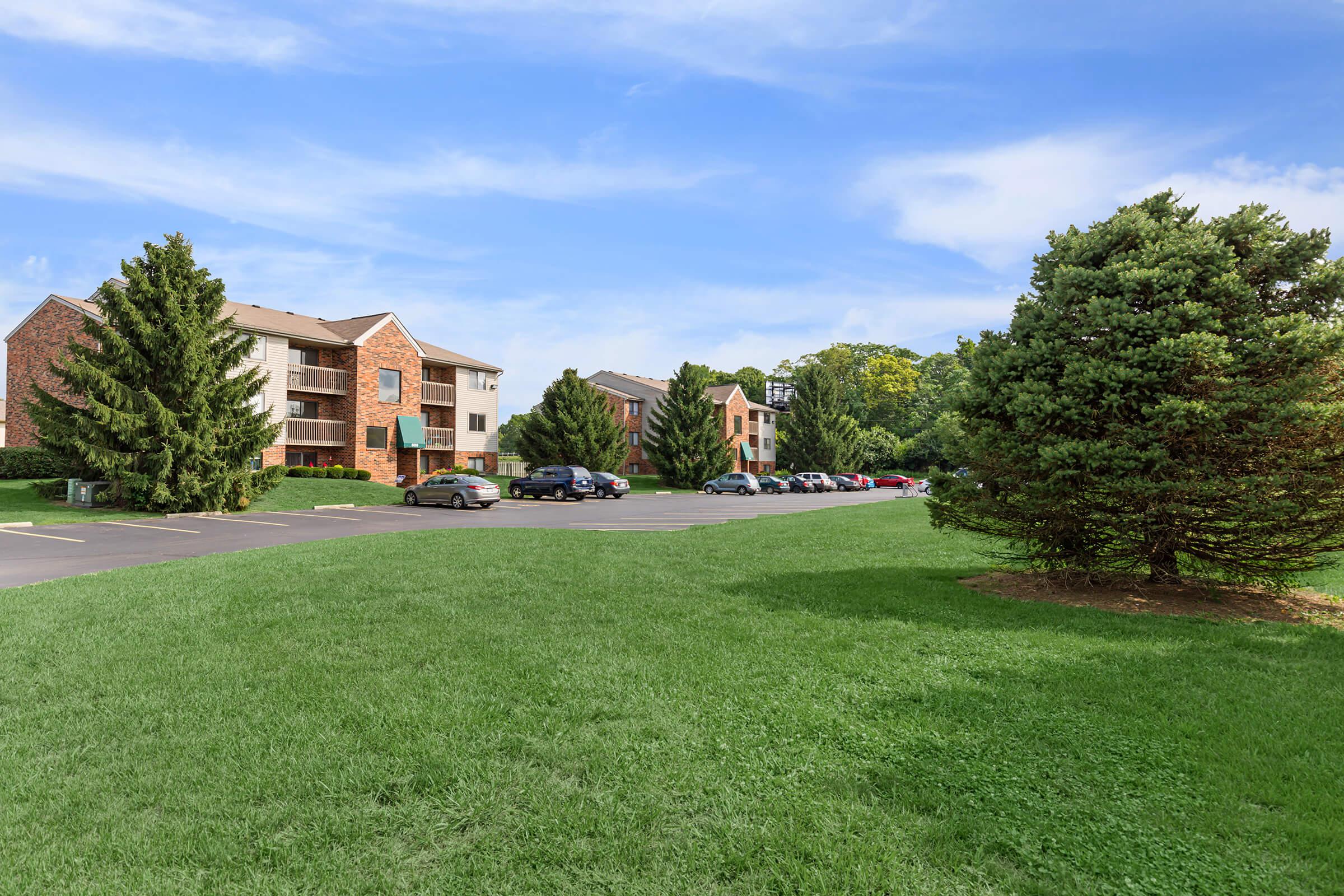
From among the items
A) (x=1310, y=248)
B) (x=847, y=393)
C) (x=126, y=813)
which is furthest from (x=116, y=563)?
(x=847, y=393)

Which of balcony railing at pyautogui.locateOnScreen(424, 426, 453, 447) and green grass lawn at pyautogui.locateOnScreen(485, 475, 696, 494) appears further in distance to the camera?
green grass lawn at pyautogui.locateOnScreen(485, 475, 696, 494)

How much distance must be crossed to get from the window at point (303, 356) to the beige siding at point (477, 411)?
8.34 metres

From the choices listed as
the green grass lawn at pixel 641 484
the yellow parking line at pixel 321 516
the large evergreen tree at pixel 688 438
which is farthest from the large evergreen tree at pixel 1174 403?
the large evergreen tree at pixel 688 438

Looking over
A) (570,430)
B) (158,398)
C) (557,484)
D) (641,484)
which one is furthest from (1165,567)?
(641,484)

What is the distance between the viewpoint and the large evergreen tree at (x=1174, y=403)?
25.3ft

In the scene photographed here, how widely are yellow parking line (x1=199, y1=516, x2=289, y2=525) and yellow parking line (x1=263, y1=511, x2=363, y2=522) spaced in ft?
5.13

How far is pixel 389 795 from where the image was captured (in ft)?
12.3

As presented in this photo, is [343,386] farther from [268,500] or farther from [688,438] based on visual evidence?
[688,438]

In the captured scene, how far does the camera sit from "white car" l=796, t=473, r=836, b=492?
176 ft

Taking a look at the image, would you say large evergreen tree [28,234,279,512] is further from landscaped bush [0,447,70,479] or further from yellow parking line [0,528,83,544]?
landscaped bush [0,447,70,479]

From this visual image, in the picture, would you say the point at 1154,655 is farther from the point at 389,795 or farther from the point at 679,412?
the point at 679,412

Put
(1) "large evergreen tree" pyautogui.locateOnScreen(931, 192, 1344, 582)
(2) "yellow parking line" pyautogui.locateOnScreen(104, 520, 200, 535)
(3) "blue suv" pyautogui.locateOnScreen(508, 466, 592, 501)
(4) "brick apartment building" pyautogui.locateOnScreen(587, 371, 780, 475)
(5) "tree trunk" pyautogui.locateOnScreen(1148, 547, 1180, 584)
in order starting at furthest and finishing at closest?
(4) "brick apartment building" pyautogui.locateOnScreen(587, 371, 780, 475) < (3) "blue suv" pyautogui.locateOnScreen(508, 466, 592, 501) < (2) "yellow parking line" pyautogui.locateOnScreen(104, 520, 200, 535) < (5) "tree trunk" pyautogui.locateOnScreen(1148, 547, 1180, 584) < (1) "large evergreen tree" pyautogui.locateOnScreen(931, 192, 1344, 582)

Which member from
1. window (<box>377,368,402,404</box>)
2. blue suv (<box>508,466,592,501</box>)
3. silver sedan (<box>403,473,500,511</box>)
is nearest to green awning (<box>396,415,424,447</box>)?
window (<box>377,368,402,404</box>)

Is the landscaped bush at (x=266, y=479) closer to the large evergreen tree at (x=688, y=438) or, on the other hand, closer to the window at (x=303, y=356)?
the window at (x=303, y=356)
